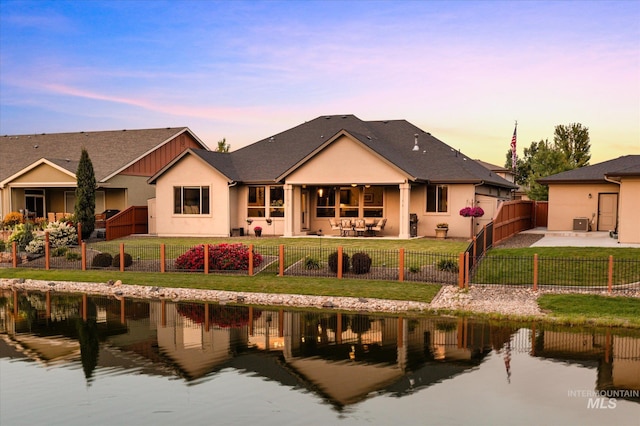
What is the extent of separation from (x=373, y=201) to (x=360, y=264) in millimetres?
11953

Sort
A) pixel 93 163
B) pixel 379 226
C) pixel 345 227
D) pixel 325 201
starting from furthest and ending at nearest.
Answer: pixel 93 163, pixel 325 201, pixel 345 227, pixel 379 226

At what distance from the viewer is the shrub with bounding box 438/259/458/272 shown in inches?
771

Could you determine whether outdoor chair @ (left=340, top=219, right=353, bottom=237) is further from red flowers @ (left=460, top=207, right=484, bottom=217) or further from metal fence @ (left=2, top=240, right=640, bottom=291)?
red flowers @ (left=460, top=207, right=484, bottom=217)

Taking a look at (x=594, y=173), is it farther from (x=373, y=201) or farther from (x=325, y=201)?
(x=325, y=201)

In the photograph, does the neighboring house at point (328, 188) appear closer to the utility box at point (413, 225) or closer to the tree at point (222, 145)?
the utility box at point (413, 225)

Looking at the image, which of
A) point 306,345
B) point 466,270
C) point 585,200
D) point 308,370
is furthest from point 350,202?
point 308,370

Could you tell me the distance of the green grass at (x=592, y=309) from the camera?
14.7 m

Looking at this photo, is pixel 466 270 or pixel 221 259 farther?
pixel 221 259

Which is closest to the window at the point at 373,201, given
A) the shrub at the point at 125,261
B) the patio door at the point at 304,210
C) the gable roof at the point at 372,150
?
the gable roof at the point at 372,150

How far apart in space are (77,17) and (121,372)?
22129 mm

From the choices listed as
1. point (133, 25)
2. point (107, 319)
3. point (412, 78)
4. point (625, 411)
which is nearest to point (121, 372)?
point (107, 319)

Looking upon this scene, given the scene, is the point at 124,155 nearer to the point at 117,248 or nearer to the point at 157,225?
the point at 157,225

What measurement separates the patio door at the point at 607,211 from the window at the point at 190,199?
21640 millimetres

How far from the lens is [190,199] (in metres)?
32.3
